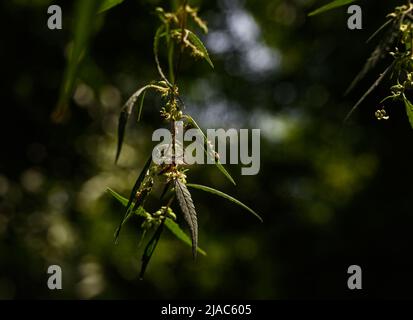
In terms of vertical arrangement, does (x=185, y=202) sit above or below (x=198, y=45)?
below

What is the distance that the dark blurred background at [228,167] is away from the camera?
3.72 metres

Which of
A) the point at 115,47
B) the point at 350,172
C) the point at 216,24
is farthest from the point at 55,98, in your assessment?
the point at 350,172

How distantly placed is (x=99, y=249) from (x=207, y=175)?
133 cm

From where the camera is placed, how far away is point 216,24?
4.60m

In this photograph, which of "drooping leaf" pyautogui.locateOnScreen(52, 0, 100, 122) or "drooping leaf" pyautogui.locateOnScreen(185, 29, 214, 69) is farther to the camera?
"drooping leaf" pyautogui.locateOnScreen(185, 29, 214, 69)

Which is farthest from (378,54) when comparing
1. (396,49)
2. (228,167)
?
(228,167)

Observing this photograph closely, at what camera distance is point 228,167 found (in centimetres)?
471

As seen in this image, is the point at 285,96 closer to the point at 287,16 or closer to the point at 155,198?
the point at 287,16

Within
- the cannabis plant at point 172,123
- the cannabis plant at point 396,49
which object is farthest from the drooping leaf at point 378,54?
the cannabis plant at point 172,123

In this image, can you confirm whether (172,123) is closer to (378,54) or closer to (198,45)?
(198,45)

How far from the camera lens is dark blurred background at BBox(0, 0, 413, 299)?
372 centimetres

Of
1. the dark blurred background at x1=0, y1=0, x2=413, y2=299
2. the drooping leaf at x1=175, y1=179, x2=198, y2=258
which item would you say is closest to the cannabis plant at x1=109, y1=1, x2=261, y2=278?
the drooping leaf at x1=175, y1=179, x2=198, y2=258

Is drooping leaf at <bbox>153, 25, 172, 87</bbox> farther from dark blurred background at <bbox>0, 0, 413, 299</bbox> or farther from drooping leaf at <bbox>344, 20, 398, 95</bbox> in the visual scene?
dark blurred background at <bbox>0, 0, 413, 299</bbox>

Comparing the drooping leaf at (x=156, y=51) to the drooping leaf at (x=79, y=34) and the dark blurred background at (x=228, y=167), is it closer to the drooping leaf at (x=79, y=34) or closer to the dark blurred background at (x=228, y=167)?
the drooping leaf at (x=79, y=34)
